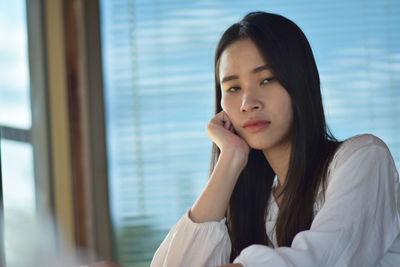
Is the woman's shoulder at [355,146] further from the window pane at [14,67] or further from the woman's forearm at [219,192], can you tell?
the window pane at [14,67]

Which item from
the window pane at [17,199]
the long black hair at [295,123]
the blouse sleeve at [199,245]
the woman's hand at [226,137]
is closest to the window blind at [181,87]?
the window pane at [17,199]

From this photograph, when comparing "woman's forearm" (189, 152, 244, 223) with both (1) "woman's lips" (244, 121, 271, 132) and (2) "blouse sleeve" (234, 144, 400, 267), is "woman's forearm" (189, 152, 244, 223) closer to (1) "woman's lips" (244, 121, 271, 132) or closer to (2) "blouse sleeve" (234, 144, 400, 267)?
(1) "woman's lips" (244, 121, 271, 132)

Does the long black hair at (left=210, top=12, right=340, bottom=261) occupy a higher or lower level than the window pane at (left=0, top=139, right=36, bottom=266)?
higher

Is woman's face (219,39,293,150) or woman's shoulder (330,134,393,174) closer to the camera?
woman's shoulder (330,134,393,174)

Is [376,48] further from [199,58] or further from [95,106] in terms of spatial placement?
[95,106]

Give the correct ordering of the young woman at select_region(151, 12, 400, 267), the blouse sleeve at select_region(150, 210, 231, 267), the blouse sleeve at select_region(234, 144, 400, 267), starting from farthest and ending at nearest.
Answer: the blouse sleeve at select_region(150, 210, 231, 267)
the young woman at select_region(151, 12, 400, 267)
the blouse sleeve at select_region(234, 144, 400, 267)

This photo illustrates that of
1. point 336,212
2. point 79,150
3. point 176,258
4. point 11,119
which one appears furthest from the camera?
point 79,150

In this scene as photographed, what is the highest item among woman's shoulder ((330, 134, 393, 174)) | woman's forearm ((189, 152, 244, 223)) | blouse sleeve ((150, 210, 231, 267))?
woman's shoulder ((330, 134, 393, 174))

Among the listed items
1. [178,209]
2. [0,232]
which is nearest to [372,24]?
[178,209]

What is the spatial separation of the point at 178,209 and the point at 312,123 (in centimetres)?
185

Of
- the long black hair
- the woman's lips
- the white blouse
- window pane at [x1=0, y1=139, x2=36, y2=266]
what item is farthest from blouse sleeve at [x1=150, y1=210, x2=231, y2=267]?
window pane at [x1=0, y1=139, x2=36, y2=266]

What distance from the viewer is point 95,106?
10.6 ft

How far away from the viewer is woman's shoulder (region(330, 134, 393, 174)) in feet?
4.28

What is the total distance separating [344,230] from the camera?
1.13 metres
